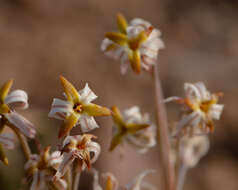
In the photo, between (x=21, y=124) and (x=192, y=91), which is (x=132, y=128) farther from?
(x=21, y=124)

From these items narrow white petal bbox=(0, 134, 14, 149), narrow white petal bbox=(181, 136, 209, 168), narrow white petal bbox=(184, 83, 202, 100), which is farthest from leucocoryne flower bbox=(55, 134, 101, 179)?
narrow white petal bbox=(181, 136, 209, 168)

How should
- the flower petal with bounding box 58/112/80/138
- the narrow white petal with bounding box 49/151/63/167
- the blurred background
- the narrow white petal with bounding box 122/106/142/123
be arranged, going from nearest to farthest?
the flower petal with bounding box 58/112/80/138 → the narrow white petal with bounding box 49/151/63/167 → the narrow white petal with bounding box 122/106/142/123 → the blurred background

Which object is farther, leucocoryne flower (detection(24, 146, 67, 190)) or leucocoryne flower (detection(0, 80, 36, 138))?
leucocoryne flower (detection(24, 146, 67, 190))

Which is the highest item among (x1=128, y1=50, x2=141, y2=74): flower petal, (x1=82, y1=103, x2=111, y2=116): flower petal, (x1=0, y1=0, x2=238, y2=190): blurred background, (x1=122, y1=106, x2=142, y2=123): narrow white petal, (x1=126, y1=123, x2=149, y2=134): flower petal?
(x1=0, y1=0, x2=238, y2=190): blurred background

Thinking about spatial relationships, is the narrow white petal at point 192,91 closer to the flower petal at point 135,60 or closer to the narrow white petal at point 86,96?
the flower petal at point 135,60

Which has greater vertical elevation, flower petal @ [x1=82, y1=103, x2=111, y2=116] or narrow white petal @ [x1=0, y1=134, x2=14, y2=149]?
flower petal @ [x1=82, y1=103, x2=111, y2=116]

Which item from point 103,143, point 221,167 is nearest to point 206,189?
point 221,167

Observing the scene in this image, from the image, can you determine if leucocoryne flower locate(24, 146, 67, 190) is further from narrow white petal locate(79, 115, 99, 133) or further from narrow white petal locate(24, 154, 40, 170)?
narrow white petal locate(79, 115, 99, 133)

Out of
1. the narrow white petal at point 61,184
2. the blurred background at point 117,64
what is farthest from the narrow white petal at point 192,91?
the blurred background at point 117,64
